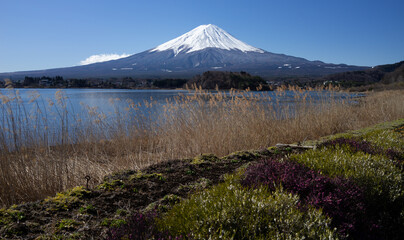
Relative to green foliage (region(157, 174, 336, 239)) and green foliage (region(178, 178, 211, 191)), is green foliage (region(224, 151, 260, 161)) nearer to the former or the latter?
green foliage (region(178, 178, 211, 191))

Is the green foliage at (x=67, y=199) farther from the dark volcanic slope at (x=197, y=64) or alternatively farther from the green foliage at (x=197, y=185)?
the dark volcanic slope at (x=197, y=64)

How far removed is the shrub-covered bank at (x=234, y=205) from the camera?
1938 mm

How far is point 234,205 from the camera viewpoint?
2096mm

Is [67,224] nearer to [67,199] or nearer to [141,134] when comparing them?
[67,199]

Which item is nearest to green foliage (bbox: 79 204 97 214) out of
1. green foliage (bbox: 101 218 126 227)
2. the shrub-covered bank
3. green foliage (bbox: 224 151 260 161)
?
the shrub-covered bank

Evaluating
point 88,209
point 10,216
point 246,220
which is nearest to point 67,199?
point 88,209

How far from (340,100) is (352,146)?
6.58m

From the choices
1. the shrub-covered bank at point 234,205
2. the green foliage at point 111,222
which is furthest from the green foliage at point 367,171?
the green foliage at point 111,222

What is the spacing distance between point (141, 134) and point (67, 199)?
508 cm

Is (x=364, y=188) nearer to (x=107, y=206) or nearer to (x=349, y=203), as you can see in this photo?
(x=349, y=203)

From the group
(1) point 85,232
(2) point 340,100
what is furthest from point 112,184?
(2) point 340,100

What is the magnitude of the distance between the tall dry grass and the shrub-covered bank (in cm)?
114

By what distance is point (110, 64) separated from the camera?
16188 cm

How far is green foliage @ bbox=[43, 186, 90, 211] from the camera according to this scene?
262cm
